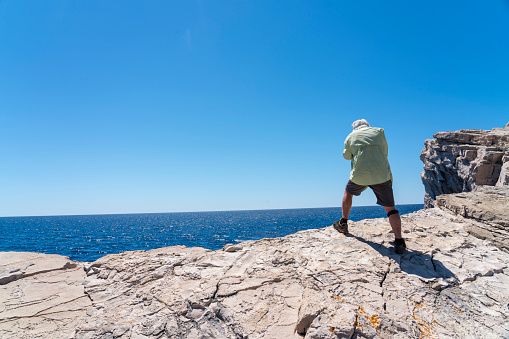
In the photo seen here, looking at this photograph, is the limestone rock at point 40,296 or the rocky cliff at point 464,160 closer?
the limestone rock at point 40,296

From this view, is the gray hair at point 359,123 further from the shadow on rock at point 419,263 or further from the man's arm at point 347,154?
the shadow on rock at point 419,263

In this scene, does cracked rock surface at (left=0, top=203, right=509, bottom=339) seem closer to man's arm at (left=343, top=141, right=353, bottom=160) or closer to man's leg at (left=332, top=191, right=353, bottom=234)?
man's leg at (left=332, top=191, right=353, bottom=234)

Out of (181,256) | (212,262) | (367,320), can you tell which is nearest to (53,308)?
(181,256)

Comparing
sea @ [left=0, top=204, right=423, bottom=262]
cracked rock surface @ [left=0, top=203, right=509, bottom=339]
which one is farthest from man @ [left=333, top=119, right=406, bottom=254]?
sea @ [left=0, top=204, right=423, bottom=262]

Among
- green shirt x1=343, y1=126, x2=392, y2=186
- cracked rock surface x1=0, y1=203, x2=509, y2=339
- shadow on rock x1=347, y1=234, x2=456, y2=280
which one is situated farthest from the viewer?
green shirt x1=343, y1=126, x2=392, y2=186

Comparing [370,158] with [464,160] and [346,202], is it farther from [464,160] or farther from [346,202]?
[464,160]

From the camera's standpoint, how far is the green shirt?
484cm

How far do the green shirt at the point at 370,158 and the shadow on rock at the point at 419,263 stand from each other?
1.35m

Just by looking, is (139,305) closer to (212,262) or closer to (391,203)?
(212,262)

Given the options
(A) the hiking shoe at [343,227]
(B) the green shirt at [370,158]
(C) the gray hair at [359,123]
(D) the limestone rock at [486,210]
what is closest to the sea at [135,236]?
(A) the hiking shoe at [343,227]

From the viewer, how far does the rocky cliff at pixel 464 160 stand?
1030 cm

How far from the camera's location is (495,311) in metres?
3.20

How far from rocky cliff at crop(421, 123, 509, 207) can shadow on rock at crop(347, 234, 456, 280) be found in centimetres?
644

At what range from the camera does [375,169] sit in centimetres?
484
